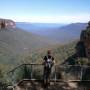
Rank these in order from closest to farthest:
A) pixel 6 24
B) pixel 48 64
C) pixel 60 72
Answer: pixel 48 64 → pixel 60 72 → pixel 6 24

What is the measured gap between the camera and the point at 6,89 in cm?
1180

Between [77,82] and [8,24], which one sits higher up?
[8,24]

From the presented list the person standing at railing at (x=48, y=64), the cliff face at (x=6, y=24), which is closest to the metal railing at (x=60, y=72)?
the person standing at railing at (x=48, y=64)

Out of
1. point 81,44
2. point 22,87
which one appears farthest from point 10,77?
point 81,44

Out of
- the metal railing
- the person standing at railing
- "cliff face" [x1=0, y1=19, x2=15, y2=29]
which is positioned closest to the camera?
the person standing at railing

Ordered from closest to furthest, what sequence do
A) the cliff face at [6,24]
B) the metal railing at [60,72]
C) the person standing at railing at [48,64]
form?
the person standing at railing at [48,64]
the metal railing at [60,72]
the cliff face at [6,24]

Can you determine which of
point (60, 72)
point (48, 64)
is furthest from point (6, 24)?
point (48, 64)

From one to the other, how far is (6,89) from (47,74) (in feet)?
6.37

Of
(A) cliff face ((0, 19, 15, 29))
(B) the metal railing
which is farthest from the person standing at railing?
(A) cliff face ((0, 19, 15, 29))

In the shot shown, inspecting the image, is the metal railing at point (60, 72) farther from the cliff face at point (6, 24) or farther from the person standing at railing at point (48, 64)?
the cliff face at point (6, 24)

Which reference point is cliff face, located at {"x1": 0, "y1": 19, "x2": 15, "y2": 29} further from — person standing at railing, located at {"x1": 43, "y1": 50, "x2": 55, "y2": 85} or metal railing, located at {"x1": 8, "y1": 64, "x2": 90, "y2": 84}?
person standing at railing, located at {"x1": 43, "y1": 50, "x2": 55, "y2": 85}

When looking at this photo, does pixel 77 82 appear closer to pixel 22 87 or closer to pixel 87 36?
pixel 22 87

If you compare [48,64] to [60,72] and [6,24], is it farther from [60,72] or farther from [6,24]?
[6,24]

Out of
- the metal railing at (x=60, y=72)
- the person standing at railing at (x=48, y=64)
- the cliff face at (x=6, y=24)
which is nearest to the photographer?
the person standing at railing at (x=48, y=64)
